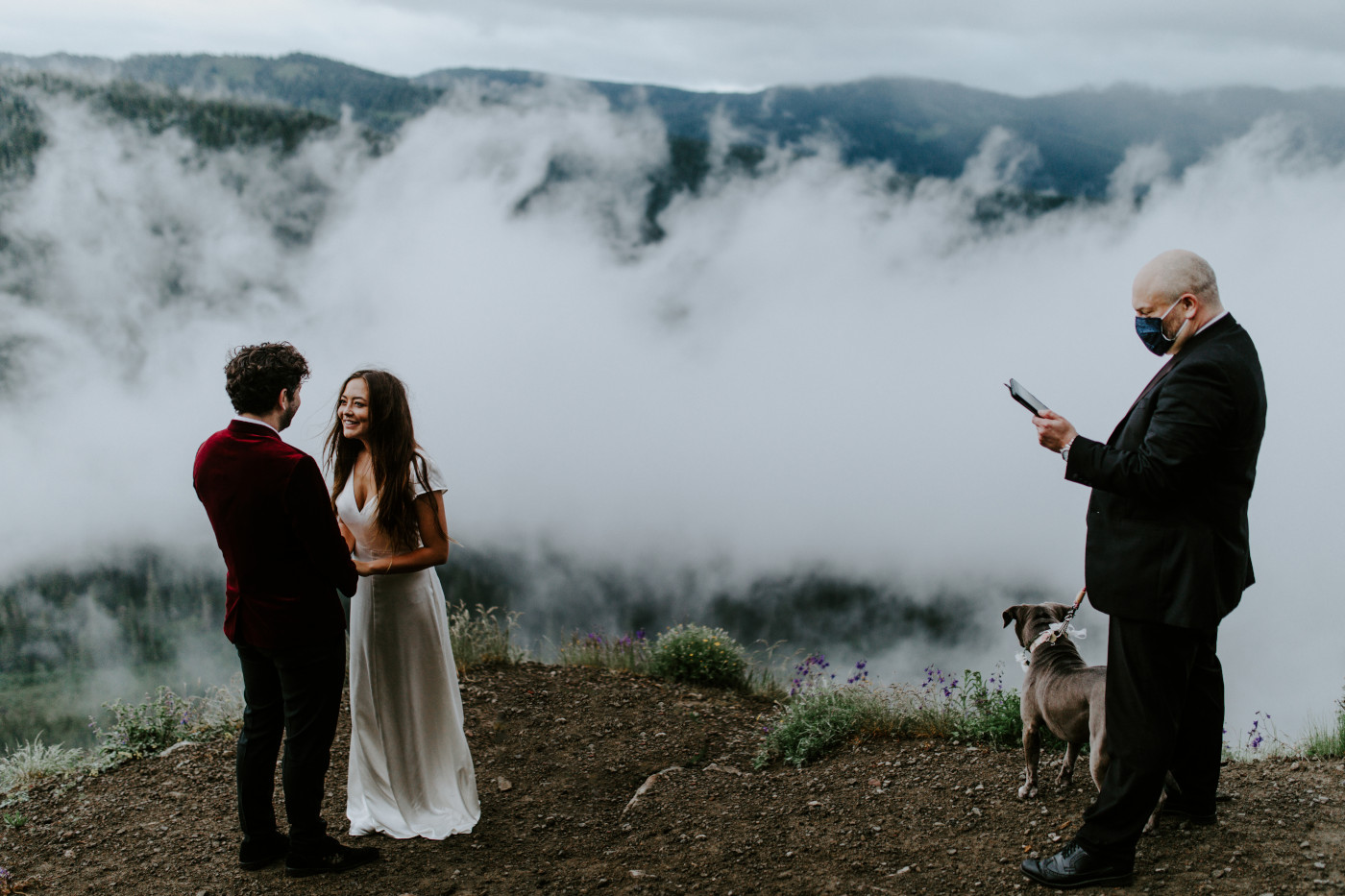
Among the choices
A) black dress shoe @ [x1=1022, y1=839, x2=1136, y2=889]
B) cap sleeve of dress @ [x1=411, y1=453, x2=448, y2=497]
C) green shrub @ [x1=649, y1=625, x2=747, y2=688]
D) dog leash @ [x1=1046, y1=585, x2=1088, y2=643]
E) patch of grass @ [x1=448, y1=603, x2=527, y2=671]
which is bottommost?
Answer: green shrub @ [x1=649, y1=625, x2=747, y2=688]

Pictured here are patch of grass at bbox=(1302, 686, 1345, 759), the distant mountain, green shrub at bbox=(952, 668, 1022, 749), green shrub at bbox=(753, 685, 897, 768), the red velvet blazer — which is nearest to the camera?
the red velvet blazer

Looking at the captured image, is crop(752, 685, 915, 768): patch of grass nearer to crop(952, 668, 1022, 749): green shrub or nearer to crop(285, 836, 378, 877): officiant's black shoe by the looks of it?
crop(952, 668, 1022, 749): green shrub

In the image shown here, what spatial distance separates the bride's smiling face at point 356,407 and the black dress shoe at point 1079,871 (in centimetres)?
344

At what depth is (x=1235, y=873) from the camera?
3.41 m

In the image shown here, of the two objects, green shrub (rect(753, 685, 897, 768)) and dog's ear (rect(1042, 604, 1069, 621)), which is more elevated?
dog's ear (rect(1042, 604, 1069, 621))

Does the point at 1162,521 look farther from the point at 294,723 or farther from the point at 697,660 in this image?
the point at 697,660

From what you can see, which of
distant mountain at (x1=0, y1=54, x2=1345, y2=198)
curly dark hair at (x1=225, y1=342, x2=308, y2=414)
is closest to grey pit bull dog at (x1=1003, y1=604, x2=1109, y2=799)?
curly dark hair at (x1=225, y1=342, x2=308, y2=414)

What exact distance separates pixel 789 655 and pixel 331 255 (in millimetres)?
144724

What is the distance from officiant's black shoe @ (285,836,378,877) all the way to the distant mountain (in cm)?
11454

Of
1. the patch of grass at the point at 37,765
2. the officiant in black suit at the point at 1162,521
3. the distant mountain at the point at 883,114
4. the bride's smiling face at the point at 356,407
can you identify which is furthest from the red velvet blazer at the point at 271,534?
the distant mountain at the point at 883,114

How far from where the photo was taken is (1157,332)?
326 centimetres

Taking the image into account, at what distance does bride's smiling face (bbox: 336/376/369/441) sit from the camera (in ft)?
13.5

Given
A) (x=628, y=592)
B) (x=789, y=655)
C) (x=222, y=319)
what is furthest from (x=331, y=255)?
(x=789, y=655)

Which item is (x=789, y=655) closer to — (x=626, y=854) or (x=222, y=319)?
(x=626, y=854)
